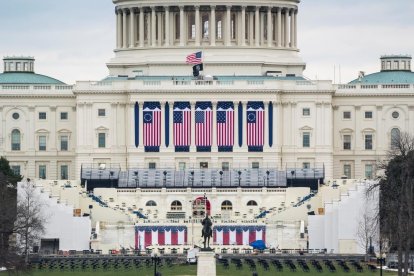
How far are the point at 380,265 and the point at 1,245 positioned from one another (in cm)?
2531

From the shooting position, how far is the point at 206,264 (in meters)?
197

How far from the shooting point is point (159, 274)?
7466 inches

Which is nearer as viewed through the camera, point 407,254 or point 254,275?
point 254,275

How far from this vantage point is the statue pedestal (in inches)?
7751

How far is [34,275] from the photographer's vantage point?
199500mm

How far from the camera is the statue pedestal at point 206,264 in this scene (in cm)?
19688

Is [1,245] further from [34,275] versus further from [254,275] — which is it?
[254,275]

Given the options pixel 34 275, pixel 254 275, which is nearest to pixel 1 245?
pixel 34 275

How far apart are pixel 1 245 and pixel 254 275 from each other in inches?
762

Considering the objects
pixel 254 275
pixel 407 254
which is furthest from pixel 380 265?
pixel 254 275

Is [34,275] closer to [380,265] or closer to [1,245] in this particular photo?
[1,245]

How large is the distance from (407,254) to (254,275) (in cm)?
1704

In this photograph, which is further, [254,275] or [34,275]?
[34,275]

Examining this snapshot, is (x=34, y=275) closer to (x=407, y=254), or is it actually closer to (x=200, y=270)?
(x=200, y=270)
